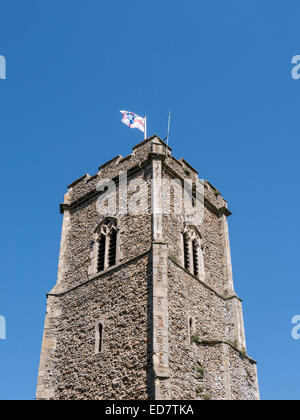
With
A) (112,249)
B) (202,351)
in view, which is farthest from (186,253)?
(202,351)

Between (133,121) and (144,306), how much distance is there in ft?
29.0

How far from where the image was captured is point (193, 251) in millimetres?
20797

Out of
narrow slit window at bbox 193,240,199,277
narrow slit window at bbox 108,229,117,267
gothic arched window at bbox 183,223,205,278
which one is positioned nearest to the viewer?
narrow slit window at bbox 108,229,117,267

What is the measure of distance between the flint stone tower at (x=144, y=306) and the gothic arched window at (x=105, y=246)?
0.04 m

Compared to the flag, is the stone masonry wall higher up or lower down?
lower down

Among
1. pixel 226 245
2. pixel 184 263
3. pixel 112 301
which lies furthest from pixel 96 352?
pixel 226 245

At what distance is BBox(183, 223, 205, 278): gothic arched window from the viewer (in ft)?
65.7

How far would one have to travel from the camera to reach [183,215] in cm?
2075

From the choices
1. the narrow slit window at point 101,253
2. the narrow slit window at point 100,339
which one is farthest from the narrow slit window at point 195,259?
the narrow slit window at point 100,339

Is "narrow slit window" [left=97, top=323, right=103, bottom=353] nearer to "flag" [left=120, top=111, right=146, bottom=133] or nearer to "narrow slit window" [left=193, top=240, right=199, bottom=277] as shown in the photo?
"narrow slit window" [left=193, top=240, right=199, bottom=277]

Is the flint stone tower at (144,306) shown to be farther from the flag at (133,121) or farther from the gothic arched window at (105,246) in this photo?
the flag at (133,121)

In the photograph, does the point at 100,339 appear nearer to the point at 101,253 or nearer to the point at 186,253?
the point at 101,253

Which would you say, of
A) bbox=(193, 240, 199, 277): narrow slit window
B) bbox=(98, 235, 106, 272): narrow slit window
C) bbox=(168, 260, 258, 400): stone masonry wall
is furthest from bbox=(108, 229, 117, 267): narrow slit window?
bbox=(193, 240, 199, 277): narrow slit window

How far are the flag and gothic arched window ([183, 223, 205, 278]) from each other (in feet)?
16.1
